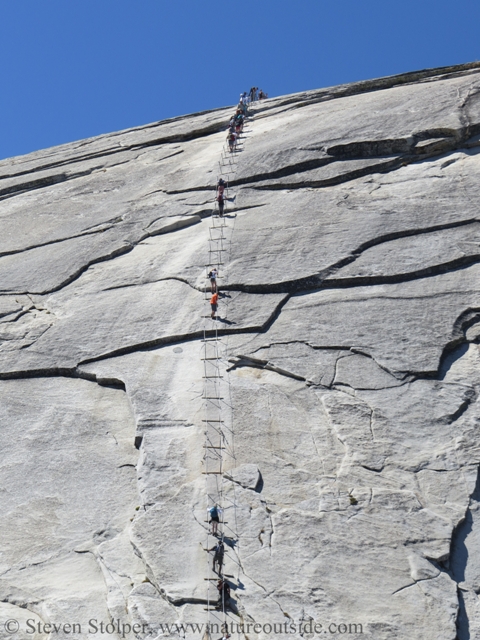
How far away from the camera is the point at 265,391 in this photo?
1290cm

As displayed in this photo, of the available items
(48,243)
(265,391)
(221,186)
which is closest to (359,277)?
(265,391)

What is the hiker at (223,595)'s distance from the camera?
389 inches

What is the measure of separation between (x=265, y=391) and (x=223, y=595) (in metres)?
3.77

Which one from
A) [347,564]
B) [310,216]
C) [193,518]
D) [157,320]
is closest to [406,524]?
[347,564]

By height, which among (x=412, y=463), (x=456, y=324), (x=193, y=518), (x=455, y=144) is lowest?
(x=193, y=518)

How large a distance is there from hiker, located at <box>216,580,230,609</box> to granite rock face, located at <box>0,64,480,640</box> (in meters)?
0.11

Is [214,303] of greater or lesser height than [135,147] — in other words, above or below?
below

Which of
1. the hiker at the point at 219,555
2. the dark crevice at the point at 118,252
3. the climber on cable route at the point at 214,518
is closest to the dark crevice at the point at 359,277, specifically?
the dark crevice at the point at 118,252

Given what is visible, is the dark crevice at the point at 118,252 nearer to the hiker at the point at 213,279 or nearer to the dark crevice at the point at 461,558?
the hiker at the point at 213,279

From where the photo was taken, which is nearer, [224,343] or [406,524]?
[406,524]

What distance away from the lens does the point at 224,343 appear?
46.1ft

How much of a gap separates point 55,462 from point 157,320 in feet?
11.4

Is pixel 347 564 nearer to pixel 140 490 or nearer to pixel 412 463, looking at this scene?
pixel 412 463

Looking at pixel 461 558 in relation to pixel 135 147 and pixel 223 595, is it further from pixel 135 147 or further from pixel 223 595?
pixel 135 147
